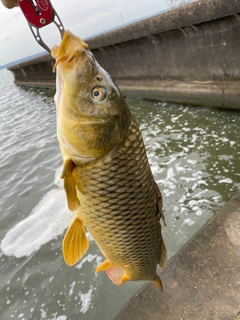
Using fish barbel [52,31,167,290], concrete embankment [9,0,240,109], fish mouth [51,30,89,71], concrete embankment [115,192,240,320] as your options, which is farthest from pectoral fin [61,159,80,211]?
concrete embankment [9,0,240,109]

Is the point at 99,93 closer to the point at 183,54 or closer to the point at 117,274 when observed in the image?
the point at 117,274

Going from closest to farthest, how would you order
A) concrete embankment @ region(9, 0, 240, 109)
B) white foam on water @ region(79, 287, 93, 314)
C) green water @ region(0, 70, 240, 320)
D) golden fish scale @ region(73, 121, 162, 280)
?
1. golden fish scale @ region(73, 121, 162, 280)
2. white foam on water @ region(79, 287, 93, 314)
3. green water @ region(0, 70, 240, 320)
4. concrete embankment @ region(9, 0, 240, 109)

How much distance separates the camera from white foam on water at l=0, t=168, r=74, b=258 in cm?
425

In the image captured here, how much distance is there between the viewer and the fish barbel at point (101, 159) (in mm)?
1334

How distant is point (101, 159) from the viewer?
1.47 metres

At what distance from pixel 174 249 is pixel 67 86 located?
8.90ft

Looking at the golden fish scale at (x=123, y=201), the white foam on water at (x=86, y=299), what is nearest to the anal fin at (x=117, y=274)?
the golden fish scale at (x=123, y=201)

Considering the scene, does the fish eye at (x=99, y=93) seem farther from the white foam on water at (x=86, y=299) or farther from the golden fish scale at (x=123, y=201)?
the white foam on water at (x=86, y=299)

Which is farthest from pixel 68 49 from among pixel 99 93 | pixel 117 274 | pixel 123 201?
pixel 117 274

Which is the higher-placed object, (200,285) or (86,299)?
(200,285)

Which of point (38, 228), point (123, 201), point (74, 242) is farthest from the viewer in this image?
point (38, 228)

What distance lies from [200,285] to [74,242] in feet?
3.95

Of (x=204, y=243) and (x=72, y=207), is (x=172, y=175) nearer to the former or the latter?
(x=204, y=243)

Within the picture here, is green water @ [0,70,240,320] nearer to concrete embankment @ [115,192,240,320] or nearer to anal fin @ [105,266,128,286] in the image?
concrete embankment @ [115,192,240,320]
